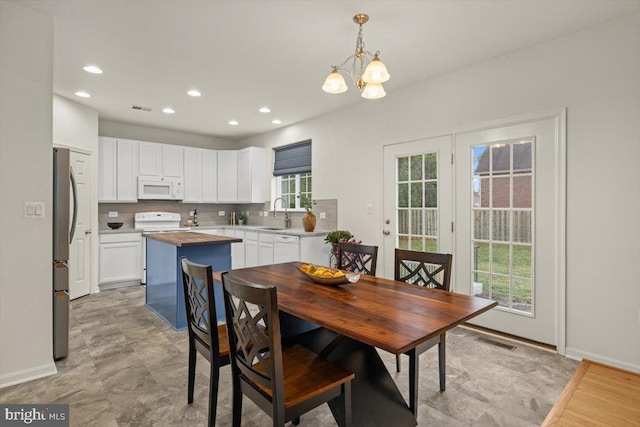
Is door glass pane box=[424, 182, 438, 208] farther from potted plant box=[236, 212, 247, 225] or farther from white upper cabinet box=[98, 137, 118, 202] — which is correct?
white upper cabinet box=[98, 137, 118, 202]

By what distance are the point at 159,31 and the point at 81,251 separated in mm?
3345

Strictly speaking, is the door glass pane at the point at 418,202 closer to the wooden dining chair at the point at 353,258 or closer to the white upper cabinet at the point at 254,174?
the wooden dining chair at the point at 353,258

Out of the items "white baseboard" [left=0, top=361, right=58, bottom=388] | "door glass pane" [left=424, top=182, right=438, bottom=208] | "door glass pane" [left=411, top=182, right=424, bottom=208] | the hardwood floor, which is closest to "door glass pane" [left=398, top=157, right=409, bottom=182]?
"door glass pane" [left=411, top=182, right=424, bottom=208]

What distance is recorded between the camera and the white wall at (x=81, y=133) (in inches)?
169

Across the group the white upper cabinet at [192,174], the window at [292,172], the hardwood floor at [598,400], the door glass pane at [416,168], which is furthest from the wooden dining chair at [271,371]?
the white upper cabinet at [192,174]

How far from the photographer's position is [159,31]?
2.73 m

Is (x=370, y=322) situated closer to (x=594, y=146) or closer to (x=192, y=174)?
(x=594, y=146)

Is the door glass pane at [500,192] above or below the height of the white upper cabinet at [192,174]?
below

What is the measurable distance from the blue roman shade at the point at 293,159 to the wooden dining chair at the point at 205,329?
371 centimetres

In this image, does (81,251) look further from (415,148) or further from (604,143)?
(604,143)

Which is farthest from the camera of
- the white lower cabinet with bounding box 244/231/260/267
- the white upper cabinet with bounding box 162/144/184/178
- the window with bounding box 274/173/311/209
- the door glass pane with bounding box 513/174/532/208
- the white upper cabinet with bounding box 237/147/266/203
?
the white upper cabinet with bounding box 237/147/266/203

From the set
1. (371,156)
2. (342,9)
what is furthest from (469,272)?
(342,9)

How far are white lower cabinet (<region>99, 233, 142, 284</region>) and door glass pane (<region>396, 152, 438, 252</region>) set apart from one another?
397cm

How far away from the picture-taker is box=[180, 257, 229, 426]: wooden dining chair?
1760 mm
